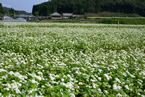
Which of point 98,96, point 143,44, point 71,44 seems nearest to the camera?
point 98,96

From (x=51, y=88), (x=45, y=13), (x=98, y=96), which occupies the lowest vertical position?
(x=98, y=96)

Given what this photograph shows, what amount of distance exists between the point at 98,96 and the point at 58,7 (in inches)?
5056

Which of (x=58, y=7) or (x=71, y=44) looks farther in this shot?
(x=58, y=7)

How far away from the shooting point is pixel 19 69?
14.2ft

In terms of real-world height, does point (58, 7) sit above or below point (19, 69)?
above

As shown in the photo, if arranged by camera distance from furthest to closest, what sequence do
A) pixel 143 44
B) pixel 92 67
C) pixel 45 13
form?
pixel 45 13, pixel 143 44, pixel 92 67

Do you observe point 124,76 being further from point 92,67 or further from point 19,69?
point 19,69

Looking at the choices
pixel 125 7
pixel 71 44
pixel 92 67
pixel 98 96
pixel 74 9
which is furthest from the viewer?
pixel 74 9

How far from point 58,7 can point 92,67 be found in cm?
12694

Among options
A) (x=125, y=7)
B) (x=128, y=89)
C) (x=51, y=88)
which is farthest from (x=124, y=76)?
(x=125, y=7)

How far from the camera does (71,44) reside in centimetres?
884

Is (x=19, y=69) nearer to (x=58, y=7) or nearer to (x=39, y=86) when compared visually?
(x=39, y=86)

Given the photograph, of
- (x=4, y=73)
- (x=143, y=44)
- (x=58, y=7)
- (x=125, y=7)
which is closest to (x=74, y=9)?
(x=58, y=7)

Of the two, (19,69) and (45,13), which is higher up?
(45,13)
